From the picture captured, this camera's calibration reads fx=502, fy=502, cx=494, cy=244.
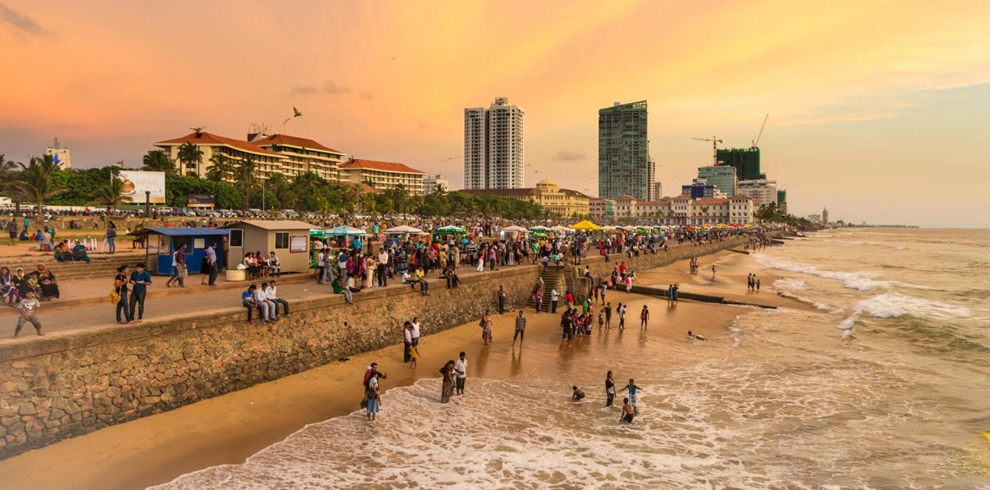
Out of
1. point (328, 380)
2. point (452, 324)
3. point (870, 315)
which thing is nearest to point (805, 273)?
point (870, 315)

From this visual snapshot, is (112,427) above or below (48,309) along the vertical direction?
below

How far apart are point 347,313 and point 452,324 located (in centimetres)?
529

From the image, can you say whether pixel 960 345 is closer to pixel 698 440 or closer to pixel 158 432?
pixel 698 440

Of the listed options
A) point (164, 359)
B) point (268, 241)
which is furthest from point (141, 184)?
point (164, 359)

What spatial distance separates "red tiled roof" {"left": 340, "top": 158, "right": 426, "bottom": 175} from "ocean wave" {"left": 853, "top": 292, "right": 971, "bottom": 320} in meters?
122

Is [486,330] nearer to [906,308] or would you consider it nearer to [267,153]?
[906,308]

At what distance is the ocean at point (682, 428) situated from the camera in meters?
9.07

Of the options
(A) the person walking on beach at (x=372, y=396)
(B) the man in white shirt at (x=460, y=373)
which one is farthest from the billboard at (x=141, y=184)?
(A) the person walking on beach at (x=372, y=396)

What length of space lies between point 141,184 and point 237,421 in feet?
165

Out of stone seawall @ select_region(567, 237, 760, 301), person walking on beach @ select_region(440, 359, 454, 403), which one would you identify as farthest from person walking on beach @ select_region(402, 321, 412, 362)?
stone seawall @ select_region(567, 237, 760, 301)

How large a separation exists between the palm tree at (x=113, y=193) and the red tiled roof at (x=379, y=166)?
3206 inches

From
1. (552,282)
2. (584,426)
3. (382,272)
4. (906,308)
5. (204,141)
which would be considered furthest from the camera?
(204,141)

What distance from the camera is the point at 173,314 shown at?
1202 centimetres

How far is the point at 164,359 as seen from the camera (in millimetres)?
10844
